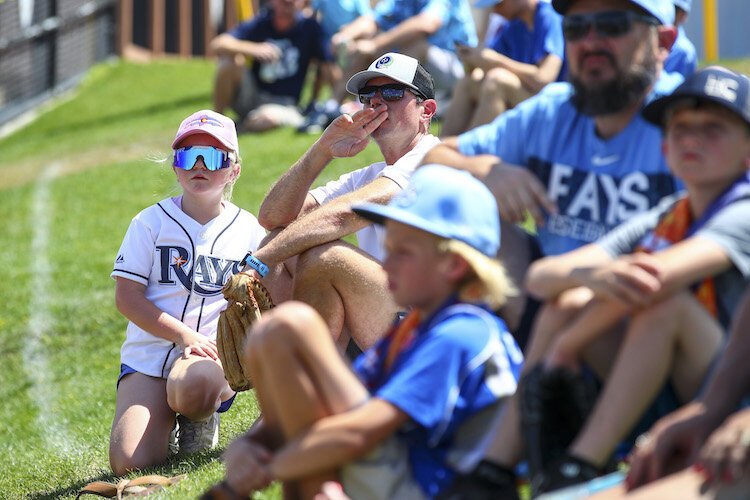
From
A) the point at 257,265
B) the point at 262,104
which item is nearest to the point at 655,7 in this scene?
the point at 257,265

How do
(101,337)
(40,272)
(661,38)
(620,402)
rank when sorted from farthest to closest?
1. (40,272)
2. (101,337)
3. (661,38)
4. (620,402)

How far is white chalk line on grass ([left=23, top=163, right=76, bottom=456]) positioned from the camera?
7.10 m

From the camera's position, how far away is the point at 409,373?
3463 millimetres

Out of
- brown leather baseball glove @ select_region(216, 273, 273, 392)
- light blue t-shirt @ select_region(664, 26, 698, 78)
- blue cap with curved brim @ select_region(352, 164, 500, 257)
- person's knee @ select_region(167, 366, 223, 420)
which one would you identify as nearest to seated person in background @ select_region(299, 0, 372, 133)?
light blue t-shirt @ select_region(664, 26, 698, 78)

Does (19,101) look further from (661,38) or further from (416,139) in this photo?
(661,38)

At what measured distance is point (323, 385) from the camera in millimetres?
3475

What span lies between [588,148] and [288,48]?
9800 mm

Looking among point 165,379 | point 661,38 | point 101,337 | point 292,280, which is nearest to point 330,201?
point 292,280

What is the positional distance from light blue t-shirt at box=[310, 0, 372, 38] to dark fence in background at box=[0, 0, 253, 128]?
17.4ft

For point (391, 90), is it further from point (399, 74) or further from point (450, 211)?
point (450, 211)

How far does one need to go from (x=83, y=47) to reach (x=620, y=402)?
18421mm

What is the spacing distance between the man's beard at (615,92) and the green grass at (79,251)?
5.70ft

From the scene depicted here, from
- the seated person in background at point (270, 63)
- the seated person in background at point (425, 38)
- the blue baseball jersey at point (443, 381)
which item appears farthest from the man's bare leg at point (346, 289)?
the seated person in background at point (270, 63)

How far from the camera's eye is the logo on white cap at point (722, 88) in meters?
3.51
